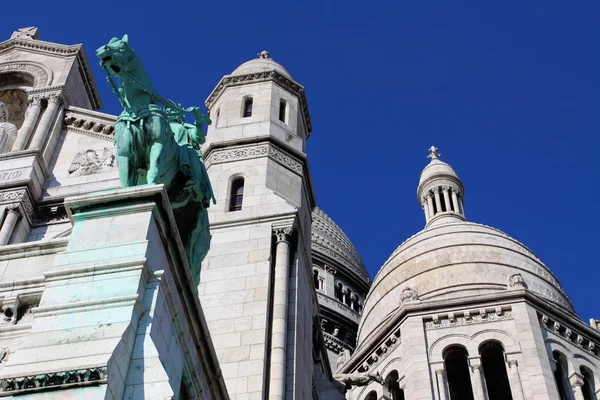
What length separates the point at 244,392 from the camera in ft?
46.0

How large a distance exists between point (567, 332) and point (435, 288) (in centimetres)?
494

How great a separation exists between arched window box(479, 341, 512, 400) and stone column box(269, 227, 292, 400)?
19.3 m

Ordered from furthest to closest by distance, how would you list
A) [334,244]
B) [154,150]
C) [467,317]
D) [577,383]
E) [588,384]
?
[334,244]
[467,317]
[588,384]
[577,383]
[154,150]

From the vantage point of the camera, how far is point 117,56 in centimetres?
1174

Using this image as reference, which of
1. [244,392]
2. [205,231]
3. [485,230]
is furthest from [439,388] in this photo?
[205,231]

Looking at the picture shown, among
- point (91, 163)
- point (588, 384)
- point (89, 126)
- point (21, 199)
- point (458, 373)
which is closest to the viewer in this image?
point (21, 199)

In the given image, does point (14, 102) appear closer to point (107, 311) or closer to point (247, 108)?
point (247, 108)

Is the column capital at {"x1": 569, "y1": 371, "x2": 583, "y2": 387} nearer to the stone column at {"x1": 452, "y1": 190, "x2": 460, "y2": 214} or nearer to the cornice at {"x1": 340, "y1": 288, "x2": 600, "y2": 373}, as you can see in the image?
the cornice at {"x1": 340, "y1": 288, "x2": 600, "y2": 373}

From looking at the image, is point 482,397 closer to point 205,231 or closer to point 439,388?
point 439,388

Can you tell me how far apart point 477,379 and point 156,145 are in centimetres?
2374

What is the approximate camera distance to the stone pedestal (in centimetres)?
862

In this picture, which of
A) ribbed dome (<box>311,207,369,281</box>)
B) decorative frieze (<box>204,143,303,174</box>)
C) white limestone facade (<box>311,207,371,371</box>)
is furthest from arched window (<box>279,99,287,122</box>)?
ribbed dome (<box>311,207,369,281</box>)

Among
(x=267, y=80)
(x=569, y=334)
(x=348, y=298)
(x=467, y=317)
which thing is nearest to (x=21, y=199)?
(x=267, y=80)

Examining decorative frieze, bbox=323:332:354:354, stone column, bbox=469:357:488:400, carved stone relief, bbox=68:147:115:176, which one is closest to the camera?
carved stone relief, bbox=68:147:115:176
